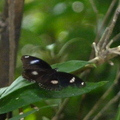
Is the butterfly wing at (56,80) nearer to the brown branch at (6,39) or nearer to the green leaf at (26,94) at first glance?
the green leaf at (26,94)

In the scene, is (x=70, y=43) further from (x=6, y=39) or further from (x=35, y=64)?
(x=35, y=64)

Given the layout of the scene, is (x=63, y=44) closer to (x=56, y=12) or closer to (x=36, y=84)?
(x=56, y=12)

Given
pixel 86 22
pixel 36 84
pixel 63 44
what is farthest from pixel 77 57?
pixel 36 84

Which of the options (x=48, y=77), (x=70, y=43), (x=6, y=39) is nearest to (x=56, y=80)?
(x=48, y=77)

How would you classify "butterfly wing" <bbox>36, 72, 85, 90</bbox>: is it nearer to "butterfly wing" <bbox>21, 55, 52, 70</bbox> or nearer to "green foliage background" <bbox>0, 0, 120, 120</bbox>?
"butterfly wing" <bbox>21, 55, 52, 70</bbox>

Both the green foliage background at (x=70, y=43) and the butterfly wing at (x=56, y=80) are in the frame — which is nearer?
the butterfly wing at (x=56, y=80)

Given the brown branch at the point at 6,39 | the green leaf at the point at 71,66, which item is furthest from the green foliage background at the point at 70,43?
the green leaf at the point at 71,66

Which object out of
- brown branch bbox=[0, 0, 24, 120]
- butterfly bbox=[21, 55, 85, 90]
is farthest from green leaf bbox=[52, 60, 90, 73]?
brown branch bbox=[0, 0, 24, 120]
